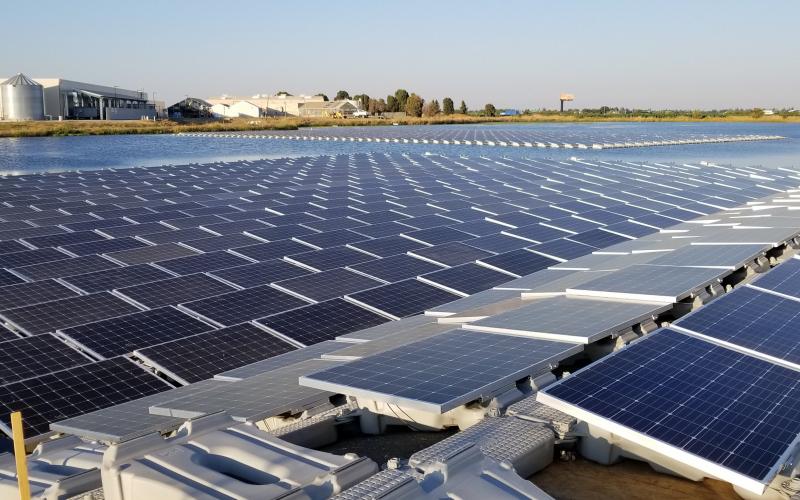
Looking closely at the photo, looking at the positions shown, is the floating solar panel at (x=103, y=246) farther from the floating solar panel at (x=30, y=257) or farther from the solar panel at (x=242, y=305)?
the solar panel at (x=242, y=305)

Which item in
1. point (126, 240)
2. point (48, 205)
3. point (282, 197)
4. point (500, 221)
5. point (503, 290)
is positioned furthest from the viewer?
point (282, 197)

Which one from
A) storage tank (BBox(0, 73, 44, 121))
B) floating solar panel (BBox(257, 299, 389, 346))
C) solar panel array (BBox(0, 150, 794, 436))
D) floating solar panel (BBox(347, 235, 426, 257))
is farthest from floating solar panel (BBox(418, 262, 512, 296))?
storage tank (BBox(0, 73, 44, 121))

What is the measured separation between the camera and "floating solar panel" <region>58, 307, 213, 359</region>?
42.3ft

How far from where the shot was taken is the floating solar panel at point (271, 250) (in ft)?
65.8

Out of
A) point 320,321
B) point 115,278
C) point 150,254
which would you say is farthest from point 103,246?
point 320,321

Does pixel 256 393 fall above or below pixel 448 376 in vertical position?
below

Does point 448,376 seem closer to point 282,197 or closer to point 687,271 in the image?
point 687,271

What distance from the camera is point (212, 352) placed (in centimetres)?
1272

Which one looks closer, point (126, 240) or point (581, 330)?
point (581, 330)

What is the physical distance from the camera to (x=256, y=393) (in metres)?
9.42

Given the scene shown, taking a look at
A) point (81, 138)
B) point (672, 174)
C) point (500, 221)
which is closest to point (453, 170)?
point (672, 174)

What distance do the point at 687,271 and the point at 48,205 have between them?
26194mm

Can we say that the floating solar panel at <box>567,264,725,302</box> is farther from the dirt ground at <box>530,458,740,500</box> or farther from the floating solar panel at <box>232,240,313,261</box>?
the floating solar panel at <box>232,240,313,261</box>

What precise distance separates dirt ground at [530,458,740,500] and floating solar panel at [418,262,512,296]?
9.33m
